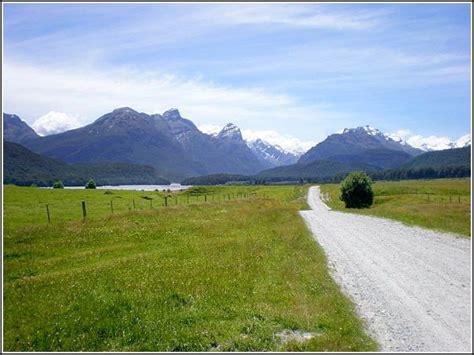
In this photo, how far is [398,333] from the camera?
15594 millimetres

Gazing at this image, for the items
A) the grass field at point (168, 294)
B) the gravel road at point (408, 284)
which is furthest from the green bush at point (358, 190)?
the grass field at point (168, 294)

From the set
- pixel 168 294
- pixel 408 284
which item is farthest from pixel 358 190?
pixel 168 294

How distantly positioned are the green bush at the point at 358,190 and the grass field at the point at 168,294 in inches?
2411

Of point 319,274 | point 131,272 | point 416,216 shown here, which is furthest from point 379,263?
point 416,216

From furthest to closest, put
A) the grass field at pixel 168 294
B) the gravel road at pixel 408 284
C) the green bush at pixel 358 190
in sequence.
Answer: the green bush at pixel 358 190
the gravel road at pixel 408 284
the grass field at pixel 168 294

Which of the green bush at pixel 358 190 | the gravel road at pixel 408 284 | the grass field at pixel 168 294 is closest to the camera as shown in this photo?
the grass field at pixel 168 294

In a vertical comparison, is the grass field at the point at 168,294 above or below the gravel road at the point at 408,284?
above

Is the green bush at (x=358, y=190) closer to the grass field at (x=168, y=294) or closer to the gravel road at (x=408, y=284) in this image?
the gravel road at (x=408, y=284)

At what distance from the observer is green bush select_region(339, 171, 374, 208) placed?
9438cm

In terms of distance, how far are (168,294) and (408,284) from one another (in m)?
12.1

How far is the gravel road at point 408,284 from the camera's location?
15.4 meters

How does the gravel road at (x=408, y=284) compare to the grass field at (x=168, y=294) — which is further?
the gravel road at (x=408, y=284)

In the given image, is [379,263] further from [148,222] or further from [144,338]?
[148,222]

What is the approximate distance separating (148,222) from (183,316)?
98.7 ft
